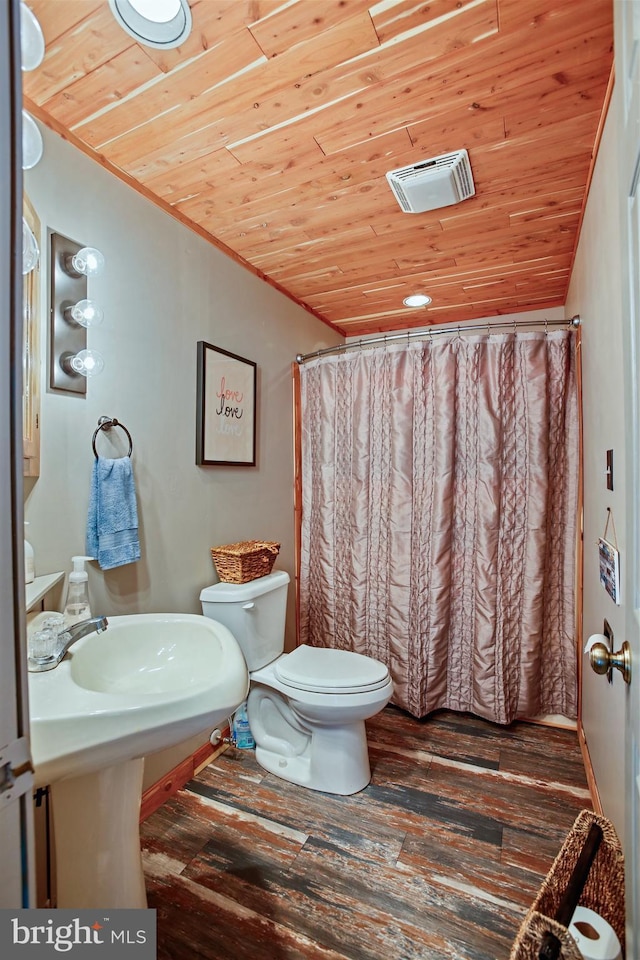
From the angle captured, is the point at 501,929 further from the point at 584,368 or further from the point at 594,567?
the point at 584,368

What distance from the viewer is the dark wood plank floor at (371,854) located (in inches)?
47.2

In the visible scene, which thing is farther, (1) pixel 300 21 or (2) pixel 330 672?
(2) pixel 330 672

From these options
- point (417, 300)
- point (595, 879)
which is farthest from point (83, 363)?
point (417, 300)

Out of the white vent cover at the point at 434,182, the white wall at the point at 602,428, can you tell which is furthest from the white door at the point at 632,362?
the white vent cover at the point at 434,182

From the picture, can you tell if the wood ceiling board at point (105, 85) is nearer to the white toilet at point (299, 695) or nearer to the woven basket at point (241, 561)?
the woven basket at point (241, 561)

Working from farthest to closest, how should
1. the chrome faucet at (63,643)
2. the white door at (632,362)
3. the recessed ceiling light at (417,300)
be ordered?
the recessed ceiling light at (417,300)
the chrome faucet at (63,643)
the white door at (632,362)

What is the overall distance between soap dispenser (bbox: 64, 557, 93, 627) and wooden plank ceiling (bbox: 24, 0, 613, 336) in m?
1.37

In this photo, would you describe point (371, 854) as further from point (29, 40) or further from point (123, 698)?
point (29, 40)

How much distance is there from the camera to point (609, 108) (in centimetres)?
127

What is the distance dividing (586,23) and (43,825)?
2.54m

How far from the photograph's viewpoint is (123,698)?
2.75ft

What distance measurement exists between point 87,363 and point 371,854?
1869mm

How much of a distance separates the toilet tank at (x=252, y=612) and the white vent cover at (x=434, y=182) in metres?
1.69

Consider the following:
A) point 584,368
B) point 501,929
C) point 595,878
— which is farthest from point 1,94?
point 584,368
